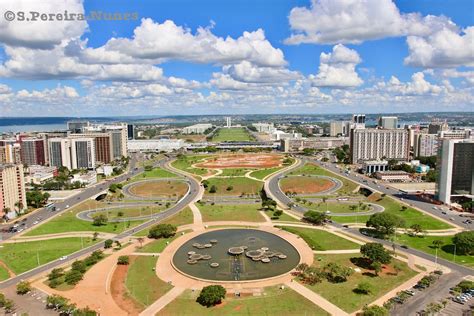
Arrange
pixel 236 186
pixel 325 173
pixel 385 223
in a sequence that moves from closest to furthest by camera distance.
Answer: pixel 385 223 → pixel 236 186 → pixel 325 173

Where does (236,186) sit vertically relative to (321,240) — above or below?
above

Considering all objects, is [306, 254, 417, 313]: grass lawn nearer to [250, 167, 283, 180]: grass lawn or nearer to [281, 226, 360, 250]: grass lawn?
[281, 226, 360, 250]: grass lawn

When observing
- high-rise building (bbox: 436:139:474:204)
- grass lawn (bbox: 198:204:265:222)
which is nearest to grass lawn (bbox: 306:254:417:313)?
grass lawn (bbox: 198:204:265:222)

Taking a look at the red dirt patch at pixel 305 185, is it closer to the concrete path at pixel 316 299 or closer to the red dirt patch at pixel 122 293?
the concrete path at pixel 316 299

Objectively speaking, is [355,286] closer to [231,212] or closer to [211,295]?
[211,295]

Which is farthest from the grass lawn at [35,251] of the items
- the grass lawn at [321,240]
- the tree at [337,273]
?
the tree at [337,273]

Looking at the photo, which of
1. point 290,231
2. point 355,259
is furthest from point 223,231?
point 355,259

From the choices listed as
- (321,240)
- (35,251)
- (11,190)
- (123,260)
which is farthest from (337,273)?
(11,190)

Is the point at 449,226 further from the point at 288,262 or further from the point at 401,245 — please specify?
the point at 288,262
